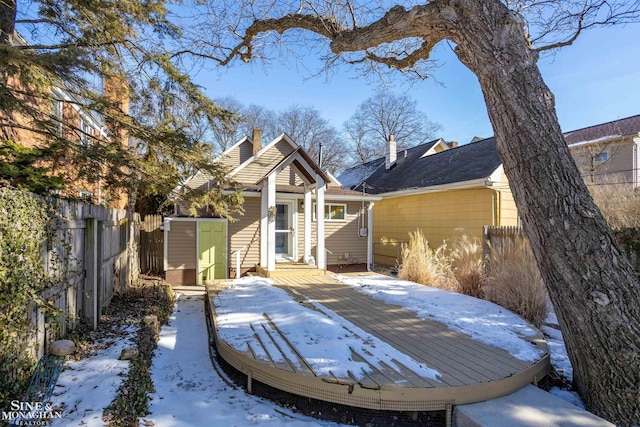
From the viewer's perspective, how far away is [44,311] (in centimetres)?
307

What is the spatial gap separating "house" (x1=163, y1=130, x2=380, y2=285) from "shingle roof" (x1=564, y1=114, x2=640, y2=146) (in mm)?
10552

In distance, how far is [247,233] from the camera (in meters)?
10.8

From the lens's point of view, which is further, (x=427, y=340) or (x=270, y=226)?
(x=270, y=226)

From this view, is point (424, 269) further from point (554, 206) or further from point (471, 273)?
point (554, 206)

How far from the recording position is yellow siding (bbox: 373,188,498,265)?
10.7 metres

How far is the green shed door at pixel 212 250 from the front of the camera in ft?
33.1

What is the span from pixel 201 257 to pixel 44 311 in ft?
23.2

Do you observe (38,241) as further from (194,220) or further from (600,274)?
(194,220)

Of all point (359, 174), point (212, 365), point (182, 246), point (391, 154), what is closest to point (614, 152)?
point (391, 154)

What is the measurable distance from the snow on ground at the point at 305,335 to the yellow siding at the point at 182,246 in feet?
13.6

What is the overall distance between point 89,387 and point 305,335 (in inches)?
85.7

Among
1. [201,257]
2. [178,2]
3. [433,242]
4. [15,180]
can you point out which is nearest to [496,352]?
[15,180]

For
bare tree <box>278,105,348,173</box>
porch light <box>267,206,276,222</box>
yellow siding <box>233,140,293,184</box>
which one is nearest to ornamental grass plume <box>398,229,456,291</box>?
porch light <box>267,206,276,222</box>

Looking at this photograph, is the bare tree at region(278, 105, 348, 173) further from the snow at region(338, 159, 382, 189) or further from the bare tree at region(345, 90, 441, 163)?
the snow at region(338, 159, 382, 189)
